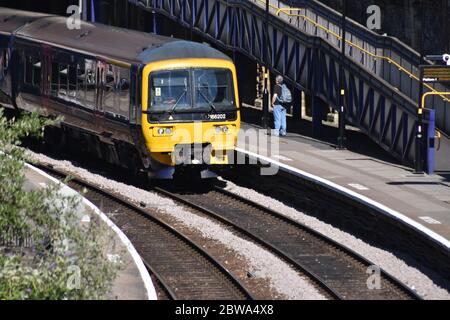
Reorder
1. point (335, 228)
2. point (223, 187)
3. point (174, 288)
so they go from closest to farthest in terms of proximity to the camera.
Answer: point (174, 288), point (335, 228), point (223, 187)

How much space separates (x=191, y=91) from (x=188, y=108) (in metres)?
0.38

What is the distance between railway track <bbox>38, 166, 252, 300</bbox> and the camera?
18453 mm

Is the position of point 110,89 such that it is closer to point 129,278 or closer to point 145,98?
point 145,98

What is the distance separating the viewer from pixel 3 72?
32250mm

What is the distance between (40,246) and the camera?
14.0m

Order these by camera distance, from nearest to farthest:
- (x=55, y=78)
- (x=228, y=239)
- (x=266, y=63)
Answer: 1. (x=228, y=239)
2. (x=55, y=78)
3. (x=266, y=63)

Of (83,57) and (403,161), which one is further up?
(83,57)

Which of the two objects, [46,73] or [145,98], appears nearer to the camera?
[145,98]

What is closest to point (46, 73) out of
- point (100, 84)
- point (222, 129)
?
point (100, 84)

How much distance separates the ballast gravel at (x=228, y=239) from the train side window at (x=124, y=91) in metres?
1.84
